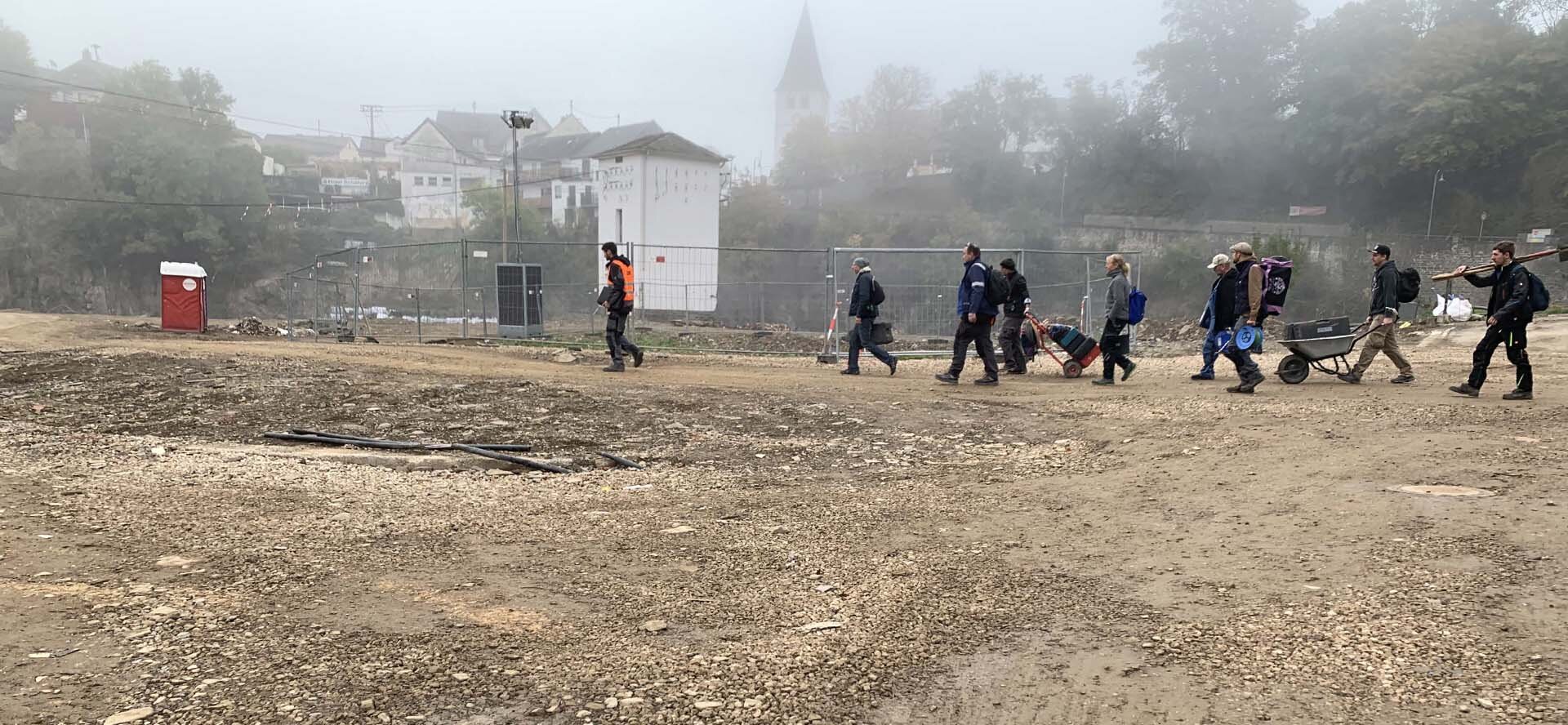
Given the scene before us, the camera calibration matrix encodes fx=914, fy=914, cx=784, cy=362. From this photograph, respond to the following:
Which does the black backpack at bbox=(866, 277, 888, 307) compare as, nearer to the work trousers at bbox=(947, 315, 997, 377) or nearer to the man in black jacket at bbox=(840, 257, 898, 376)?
the man in black jacket at bbox=(840, 257, 898, 376)

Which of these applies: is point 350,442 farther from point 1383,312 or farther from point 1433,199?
point 1433,199

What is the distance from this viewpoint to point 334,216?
68000 millimetres

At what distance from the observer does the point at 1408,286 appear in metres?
10.3

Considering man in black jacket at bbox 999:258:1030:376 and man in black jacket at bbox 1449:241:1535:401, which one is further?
man in black jacket at bbox 999:258:1030:376

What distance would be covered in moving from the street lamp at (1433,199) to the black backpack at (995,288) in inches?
2100

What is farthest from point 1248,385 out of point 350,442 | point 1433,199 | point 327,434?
point 1433,199

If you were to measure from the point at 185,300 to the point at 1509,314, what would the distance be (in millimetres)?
22507

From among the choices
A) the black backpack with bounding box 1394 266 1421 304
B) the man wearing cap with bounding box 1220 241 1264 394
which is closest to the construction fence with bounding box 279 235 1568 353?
the man wearing cap with bounding box 1220 241 1264 394

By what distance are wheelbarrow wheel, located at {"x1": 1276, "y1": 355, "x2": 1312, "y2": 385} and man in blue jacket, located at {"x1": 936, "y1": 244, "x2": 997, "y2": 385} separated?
339 cm

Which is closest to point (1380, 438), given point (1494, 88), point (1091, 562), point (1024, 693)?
point (1091, 562)

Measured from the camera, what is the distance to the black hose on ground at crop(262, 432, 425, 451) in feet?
23.3

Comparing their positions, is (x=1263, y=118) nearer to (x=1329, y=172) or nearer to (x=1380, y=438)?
(x=1329, y=172)

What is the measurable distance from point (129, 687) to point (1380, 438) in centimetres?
793

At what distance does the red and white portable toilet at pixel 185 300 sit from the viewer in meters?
19.4
